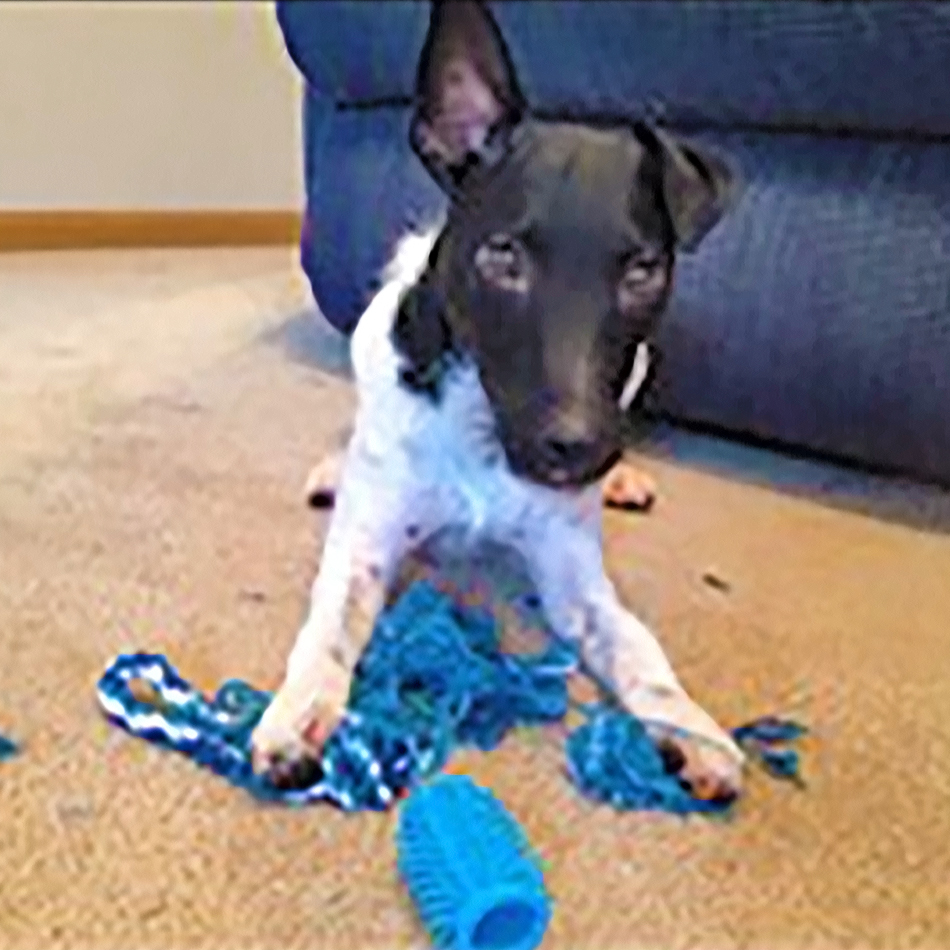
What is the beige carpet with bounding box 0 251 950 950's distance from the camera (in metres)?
1.01

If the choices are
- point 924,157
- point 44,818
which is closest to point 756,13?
point 924,157

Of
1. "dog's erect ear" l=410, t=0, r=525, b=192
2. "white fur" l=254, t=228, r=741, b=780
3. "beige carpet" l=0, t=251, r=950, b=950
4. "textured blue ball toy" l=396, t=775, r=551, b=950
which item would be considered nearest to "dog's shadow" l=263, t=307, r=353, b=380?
"beige carpet" l=0, t=251, r=950, b=950

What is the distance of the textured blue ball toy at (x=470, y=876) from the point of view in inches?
37.3

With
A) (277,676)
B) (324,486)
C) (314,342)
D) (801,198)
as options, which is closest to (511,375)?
Result: (277,676)

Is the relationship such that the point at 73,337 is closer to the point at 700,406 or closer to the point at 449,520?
the point at 700,406

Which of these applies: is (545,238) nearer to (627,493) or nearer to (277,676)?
(277,676)

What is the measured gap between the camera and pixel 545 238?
120 cm

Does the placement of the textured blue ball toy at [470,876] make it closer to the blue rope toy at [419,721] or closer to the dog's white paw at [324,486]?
the blue rope toy at [419,721]

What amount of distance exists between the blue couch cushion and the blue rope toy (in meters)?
0.80

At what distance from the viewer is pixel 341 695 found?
1246 mm

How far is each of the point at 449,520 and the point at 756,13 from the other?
0.78 m

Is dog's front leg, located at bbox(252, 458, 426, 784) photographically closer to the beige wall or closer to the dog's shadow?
the beige wall

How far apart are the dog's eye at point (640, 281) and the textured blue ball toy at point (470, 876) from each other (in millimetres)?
394

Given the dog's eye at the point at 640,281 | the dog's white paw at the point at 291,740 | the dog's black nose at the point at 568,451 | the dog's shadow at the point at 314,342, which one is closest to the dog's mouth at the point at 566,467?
the dog's black nose at the point at 568,451
